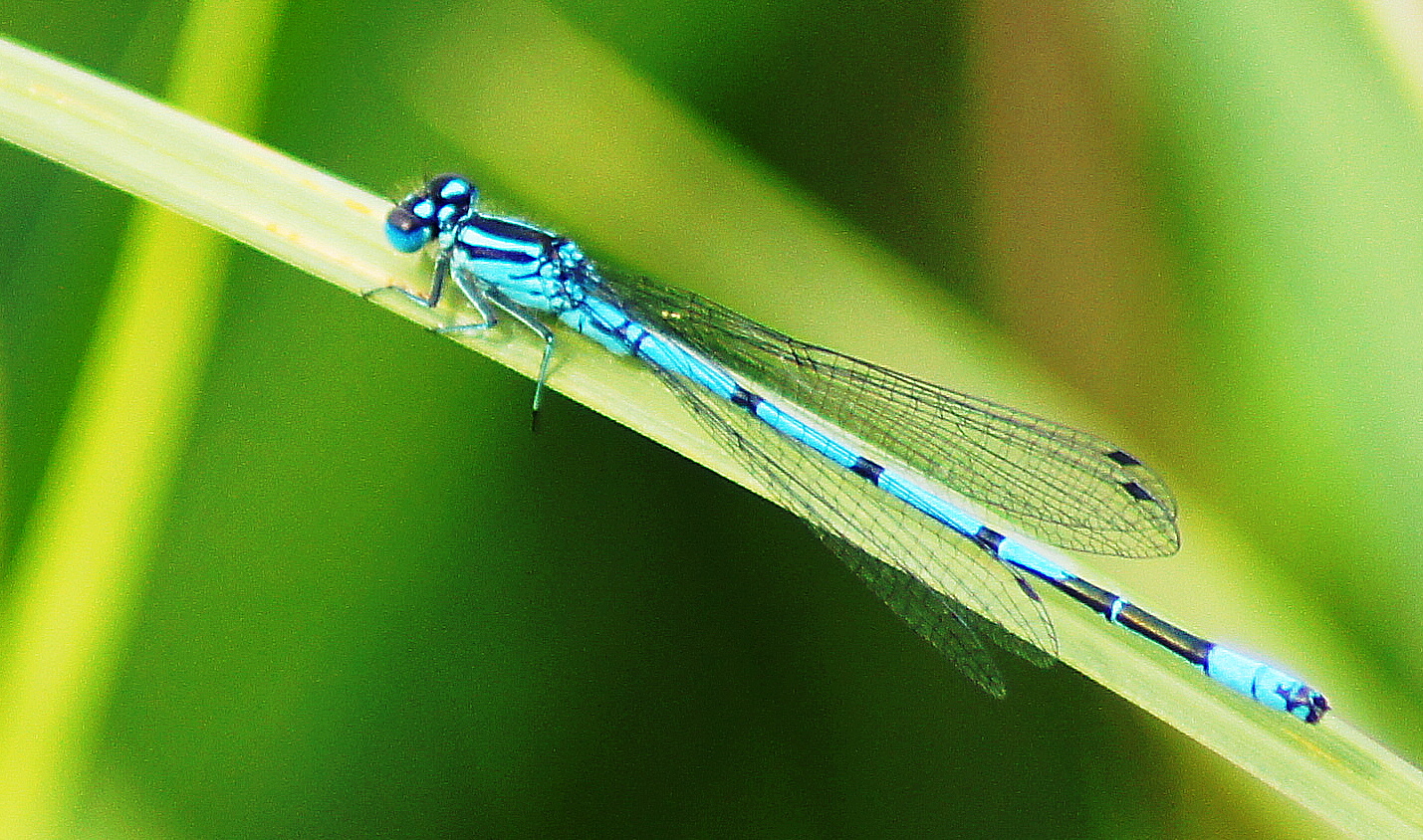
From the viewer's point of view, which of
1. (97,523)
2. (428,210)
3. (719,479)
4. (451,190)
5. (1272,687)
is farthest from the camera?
(719,479)

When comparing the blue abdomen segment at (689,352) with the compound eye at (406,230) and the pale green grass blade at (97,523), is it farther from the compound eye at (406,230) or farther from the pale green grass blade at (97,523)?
the pale green grass blade at (97,523)

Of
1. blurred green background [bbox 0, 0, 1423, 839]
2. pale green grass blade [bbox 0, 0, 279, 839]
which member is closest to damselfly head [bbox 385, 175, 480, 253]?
blurred green background [bbox 0, 0, 1423, 839]

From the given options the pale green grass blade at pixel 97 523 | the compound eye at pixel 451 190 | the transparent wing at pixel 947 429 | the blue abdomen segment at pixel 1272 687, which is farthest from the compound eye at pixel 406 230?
the blue abdomen segment at pixel 1272 687

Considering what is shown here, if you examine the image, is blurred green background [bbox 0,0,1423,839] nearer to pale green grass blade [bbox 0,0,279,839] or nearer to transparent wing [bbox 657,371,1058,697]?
pale green grass blade [bbox 0,0,279,839]

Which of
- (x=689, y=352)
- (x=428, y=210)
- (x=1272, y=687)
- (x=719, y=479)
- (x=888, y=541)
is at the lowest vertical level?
(x=1272, y=687)

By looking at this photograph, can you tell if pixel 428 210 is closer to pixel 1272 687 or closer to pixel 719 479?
pixel 719 479

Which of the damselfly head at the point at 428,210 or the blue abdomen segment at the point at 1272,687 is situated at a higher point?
the damselfly head at the point at 428,210

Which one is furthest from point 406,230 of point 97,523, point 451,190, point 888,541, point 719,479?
point 888,541
